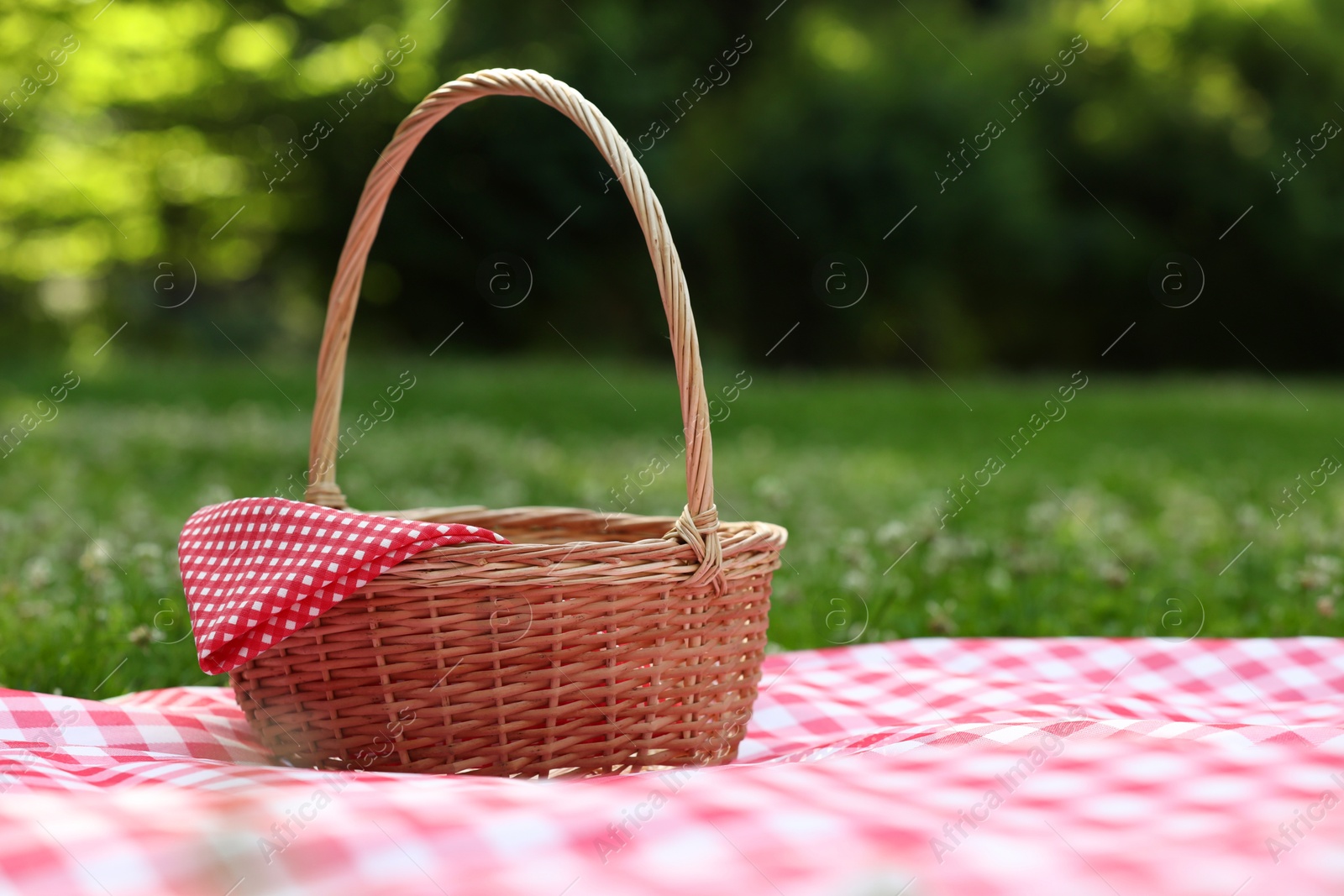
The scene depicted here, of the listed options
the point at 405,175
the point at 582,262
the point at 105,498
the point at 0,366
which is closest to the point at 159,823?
the point at 105,498

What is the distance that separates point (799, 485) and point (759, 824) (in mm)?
3758

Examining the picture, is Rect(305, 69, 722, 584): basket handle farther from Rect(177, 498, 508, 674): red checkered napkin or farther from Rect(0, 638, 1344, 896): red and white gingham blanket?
Rect(0, 638, 1344, 896): red and white gingham blanket

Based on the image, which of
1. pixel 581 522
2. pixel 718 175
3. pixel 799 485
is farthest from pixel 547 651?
pixel 718 175

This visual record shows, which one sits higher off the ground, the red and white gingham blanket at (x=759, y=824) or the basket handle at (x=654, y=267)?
the basket handle at (x=654, y=267)

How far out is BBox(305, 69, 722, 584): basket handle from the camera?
1497 mm

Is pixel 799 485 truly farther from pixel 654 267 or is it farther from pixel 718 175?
pixel 718 175

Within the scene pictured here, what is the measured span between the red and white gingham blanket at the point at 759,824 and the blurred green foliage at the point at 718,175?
11010mm

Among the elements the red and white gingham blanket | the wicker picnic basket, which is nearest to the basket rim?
the wicker picnic basket

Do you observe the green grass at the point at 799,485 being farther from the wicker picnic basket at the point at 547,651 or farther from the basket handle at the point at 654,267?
the wicker picnic basket at the point at 547,651

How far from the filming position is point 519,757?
57.7 inches

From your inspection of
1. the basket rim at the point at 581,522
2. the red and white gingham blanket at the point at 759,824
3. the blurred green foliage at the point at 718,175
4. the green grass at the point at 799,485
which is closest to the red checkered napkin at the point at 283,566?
the basket rim at the point at 581,522

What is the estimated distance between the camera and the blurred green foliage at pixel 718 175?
12602 millimetres

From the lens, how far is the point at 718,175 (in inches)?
537

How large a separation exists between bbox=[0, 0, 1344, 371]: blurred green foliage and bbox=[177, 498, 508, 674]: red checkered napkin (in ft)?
34.4
